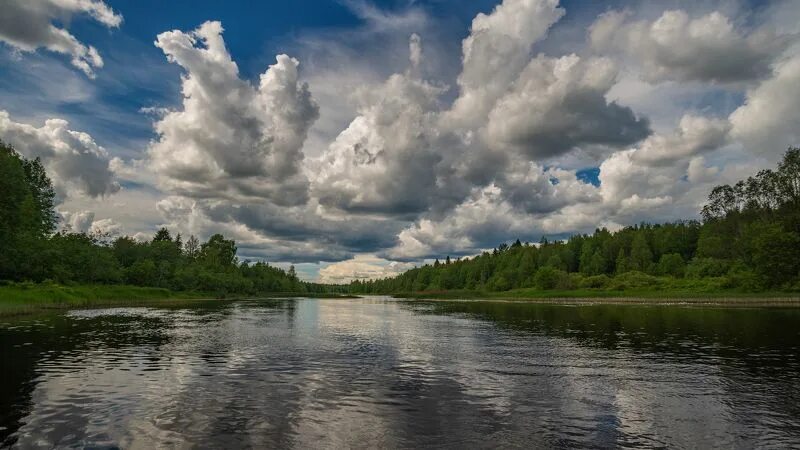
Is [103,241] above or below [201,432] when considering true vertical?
above

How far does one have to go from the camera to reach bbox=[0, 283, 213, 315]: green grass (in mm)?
79688

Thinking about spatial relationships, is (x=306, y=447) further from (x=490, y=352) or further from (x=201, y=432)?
(x=490, y=352)

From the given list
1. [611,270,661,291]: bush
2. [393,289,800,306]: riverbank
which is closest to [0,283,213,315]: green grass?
[393,289,800,306]: riverbank

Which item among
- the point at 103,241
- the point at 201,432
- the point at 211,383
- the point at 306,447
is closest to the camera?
the point at 306,447

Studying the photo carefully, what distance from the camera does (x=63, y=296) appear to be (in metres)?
99.9

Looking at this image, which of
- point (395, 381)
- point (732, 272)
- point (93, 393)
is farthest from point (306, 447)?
point (732, 272)

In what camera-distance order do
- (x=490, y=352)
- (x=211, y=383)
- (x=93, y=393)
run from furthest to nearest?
(x=490, y=352) → (x=211, y=383) → (x=93, y=393)

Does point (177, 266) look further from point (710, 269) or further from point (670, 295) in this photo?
point (710, 269)

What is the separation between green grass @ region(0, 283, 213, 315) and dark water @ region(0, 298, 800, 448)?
38.2m

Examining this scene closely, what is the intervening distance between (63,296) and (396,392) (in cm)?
10037

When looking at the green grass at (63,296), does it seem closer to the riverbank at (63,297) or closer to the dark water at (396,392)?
the riverbank at (63,297)

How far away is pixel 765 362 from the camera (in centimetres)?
3616

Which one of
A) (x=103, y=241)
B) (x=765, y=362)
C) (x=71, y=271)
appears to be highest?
(x=103, y=241)

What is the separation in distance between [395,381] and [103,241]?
633 feet
